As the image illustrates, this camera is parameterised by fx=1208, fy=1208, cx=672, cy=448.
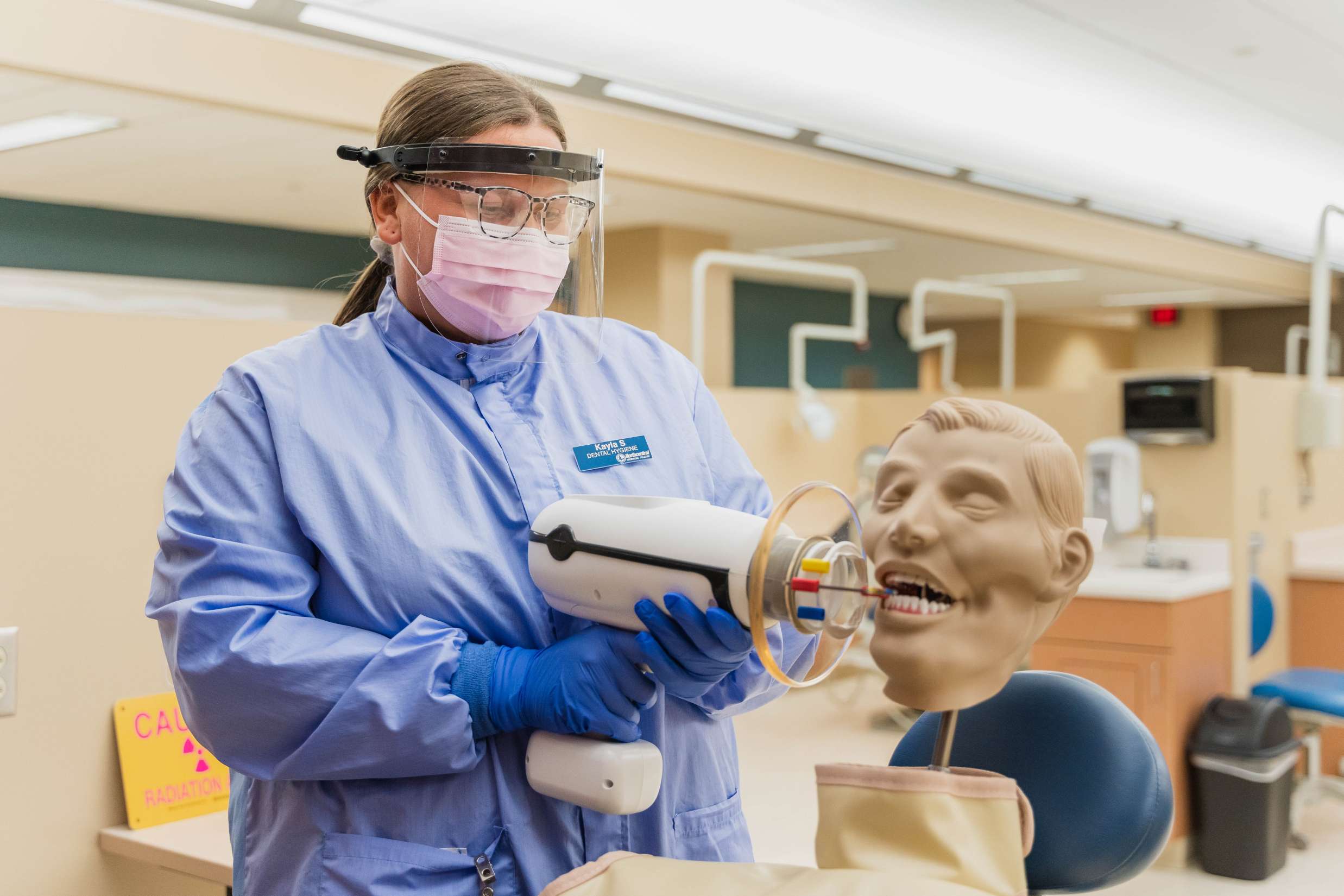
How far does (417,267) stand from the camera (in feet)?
4.40

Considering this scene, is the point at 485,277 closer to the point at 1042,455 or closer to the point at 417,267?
the point at 417,267

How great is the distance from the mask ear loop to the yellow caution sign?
114 centimetres

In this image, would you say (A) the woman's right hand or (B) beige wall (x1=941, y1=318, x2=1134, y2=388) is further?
(B) beige wall (x1=941, y1=318, x2=1134, y2=388)

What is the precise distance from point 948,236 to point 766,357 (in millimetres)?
3790

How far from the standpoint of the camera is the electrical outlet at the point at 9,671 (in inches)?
77.4

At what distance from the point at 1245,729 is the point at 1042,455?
3.30 meters

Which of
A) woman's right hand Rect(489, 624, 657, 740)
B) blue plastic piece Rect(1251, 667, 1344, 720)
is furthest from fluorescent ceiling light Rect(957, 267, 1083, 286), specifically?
woman's right hand Rect(489, 624, 657, 740)

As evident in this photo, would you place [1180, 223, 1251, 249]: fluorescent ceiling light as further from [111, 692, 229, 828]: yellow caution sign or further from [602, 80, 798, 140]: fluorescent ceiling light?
[111, 692, 229, 828]: yellow caution sign

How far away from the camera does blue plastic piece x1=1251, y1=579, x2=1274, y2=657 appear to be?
445 centimetres

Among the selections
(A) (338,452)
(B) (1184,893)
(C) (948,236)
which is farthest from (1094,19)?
(A) (338,452)

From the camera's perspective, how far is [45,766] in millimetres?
2021

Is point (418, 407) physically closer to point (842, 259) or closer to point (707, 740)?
point (707, 740)

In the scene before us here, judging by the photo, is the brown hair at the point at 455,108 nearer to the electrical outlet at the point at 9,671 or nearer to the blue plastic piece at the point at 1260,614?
the electrical outlet at the point at 9,671

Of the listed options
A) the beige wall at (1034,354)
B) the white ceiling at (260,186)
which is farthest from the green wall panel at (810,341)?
the beige wall at (1034,354)
